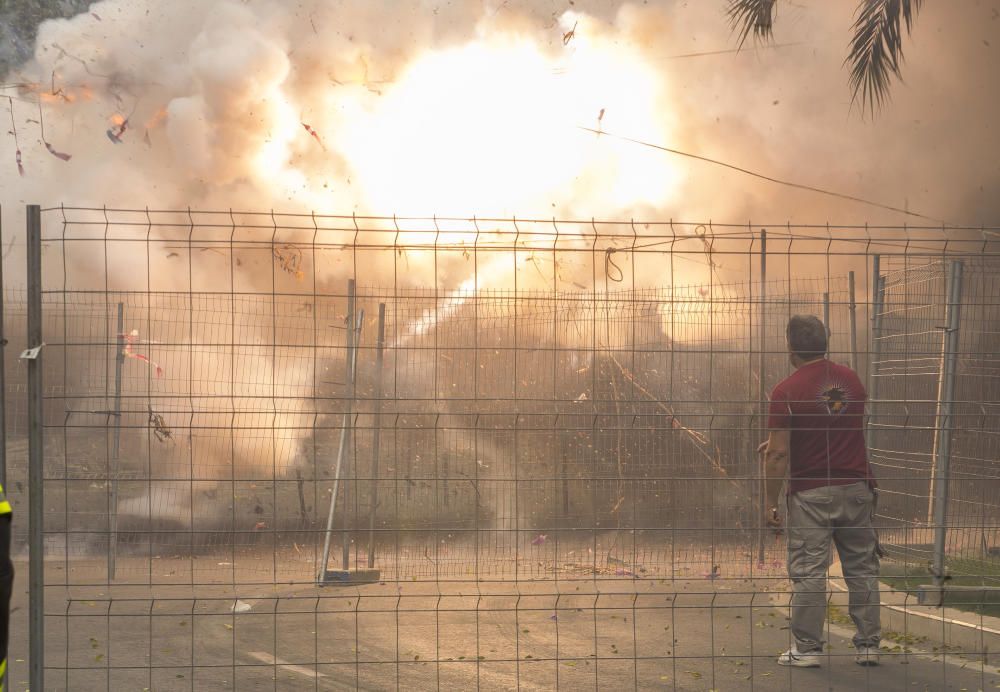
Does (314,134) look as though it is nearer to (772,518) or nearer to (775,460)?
(775,460)

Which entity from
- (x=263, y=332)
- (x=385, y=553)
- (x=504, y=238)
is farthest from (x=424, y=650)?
(x=504, y=238)

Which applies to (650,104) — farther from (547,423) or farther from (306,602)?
(306,602)

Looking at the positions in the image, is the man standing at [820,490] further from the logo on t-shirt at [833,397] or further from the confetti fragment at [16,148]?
the confetti fragment at [16,148]

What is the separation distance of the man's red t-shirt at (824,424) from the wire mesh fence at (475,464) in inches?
14.6

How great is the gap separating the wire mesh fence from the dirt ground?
4 centimetres

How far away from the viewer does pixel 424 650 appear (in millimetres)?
6520

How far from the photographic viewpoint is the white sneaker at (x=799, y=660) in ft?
18.5

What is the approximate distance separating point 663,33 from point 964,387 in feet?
23.2

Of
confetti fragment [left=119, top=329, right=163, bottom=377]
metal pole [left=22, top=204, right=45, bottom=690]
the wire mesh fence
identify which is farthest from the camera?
confetti fragment [left=119, top=329, right=163, bottom=377]

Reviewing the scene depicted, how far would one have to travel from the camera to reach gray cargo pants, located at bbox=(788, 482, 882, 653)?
553 centimetres

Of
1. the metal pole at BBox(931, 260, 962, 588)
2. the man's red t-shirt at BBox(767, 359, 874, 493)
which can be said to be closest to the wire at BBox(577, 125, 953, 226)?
the metal pole at BBox(931, 260, 962, 588)

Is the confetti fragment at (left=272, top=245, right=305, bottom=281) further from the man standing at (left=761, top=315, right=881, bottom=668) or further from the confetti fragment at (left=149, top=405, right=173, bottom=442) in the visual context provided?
the man standing at (left=761, top=315, right=881, bottom=668)

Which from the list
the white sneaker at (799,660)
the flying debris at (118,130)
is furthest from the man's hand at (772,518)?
the flying debris at (118,130)

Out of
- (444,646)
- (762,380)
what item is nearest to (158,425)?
(444,646)
